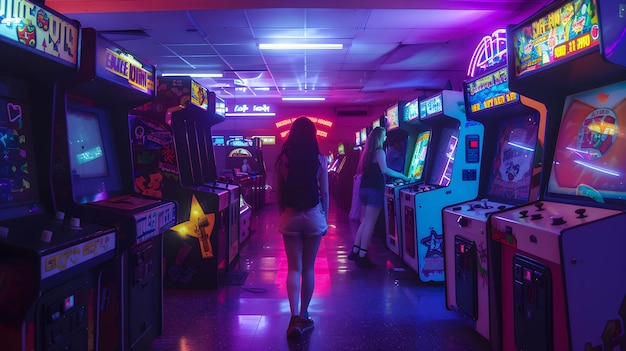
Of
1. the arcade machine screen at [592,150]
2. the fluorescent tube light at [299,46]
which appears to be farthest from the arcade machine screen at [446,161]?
the fluorescent tube light at [299,46]

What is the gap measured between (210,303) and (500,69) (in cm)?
291

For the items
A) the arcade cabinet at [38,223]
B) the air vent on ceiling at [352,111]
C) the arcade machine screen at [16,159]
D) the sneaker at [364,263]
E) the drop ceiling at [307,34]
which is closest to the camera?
the arcade cabinet at [38,223]

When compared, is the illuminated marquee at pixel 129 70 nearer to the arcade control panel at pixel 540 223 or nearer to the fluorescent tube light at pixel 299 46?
the arcade control panel at pixel 540 223

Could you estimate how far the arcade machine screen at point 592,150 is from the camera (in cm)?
203

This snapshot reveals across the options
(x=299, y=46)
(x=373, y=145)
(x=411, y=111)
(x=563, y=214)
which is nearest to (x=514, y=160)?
(x=563, y=214)

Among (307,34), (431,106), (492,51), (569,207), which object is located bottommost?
(569,207)

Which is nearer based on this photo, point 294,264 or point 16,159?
point 16,159

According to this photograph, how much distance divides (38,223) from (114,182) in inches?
33.8

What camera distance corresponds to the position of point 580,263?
1.91 metres

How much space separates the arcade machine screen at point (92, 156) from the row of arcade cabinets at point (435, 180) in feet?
9.38

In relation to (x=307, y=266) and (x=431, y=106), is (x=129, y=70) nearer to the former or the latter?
(x=307, y=266)

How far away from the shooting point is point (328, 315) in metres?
3.34

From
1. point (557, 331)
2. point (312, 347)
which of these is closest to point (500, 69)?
point (557, 331)

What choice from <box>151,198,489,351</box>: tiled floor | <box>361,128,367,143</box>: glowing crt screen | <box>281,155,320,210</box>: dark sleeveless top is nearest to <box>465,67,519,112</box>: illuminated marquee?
<box>281,155,320,210</box>: dark sleeveless top
